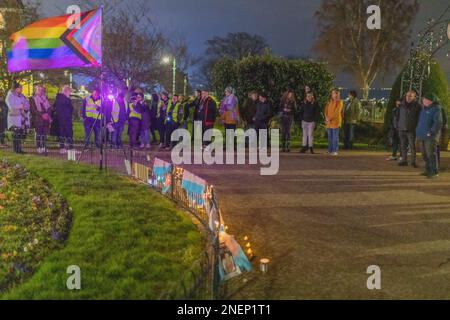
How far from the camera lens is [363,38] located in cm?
5919

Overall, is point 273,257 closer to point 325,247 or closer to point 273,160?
point 325,247

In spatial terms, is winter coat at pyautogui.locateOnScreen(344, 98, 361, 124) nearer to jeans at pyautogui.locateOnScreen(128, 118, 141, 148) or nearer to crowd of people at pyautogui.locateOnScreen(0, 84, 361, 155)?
crowd of people at pyautogui.locateOnScreen(0, 84, 361, 155)

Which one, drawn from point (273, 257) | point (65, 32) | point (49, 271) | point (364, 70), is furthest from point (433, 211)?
point (364, 70)

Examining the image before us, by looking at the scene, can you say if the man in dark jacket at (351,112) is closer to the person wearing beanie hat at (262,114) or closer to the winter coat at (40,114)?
the person wearing beanie hat at (262,114)

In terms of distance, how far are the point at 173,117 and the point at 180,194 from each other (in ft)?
30.3

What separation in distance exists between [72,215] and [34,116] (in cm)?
938

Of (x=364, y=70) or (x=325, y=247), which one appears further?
(x=364, y=70)

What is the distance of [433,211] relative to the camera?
916cm

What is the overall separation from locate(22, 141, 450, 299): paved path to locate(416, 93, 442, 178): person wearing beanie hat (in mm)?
373

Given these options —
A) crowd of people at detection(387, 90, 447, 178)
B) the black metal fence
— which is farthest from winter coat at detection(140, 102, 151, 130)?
crowd of people at detection(387, 90, 447, 178)

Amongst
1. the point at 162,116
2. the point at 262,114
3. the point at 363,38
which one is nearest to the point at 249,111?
the point at 262,114

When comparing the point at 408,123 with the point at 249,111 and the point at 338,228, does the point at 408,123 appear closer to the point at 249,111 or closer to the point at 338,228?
the point at 249,111

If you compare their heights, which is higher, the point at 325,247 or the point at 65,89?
the point at 65,89

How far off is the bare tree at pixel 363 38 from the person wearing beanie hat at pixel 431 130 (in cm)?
4689
